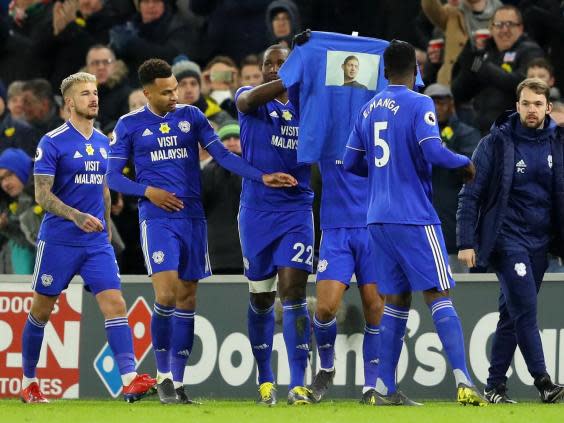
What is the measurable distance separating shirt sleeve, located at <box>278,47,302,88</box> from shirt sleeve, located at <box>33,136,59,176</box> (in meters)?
1.82

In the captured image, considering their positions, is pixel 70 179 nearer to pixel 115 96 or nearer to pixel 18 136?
pixel 18 136

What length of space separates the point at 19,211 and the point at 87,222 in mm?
3842

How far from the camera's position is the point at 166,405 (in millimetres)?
10336

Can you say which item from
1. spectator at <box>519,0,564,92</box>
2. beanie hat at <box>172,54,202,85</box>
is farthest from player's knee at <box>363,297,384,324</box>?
spectator at <box>519,0,564,92</box>

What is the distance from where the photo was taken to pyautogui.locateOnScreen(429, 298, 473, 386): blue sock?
9219 millimetres

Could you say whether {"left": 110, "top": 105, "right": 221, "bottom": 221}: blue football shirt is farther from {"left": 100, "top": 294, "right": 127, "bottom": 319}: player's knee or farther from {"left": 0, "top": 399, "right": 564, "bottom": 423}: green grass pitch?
{"left": 0, "top": 399, "right": 564, "bottom": 423}: green grass pitch

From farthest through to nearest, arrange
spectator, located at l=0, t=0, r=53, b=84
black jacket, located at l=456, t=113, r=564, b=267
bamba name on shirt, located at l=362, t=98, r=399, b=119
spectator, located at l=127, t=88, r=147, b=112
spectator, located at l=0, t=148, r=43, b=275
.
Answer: spectator, located at l=0, t=0, r=53, b=84 → spectator, located at l=127, t=88, r=147, b=112 → spectator, located at l=0, t=148, r=43, b=275 → black jacket, located at l=456, t=113, r=564, b=267 → bamba name on shirt, located at l=362, t=98, r=399, b=119

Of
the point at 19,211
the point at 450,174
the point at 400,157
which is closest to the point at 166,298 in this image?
the point at 400,157

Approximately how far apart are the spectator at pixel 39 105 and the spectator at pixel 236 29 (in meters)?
1.89

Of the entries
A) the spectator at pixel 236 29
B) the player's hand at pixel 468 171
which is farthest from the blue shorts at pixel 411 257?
the spectator at pixel 236 29

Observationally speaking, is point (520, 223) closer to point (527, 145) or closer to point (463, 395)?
point (527, 145)

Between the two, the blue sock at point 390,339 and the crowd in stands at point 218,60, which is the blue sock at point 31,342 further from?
the blue sock at point 390,339

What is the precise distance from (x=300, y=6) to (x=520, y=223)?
22.0ft

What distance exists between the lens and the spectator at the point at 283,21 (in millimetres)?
15609
